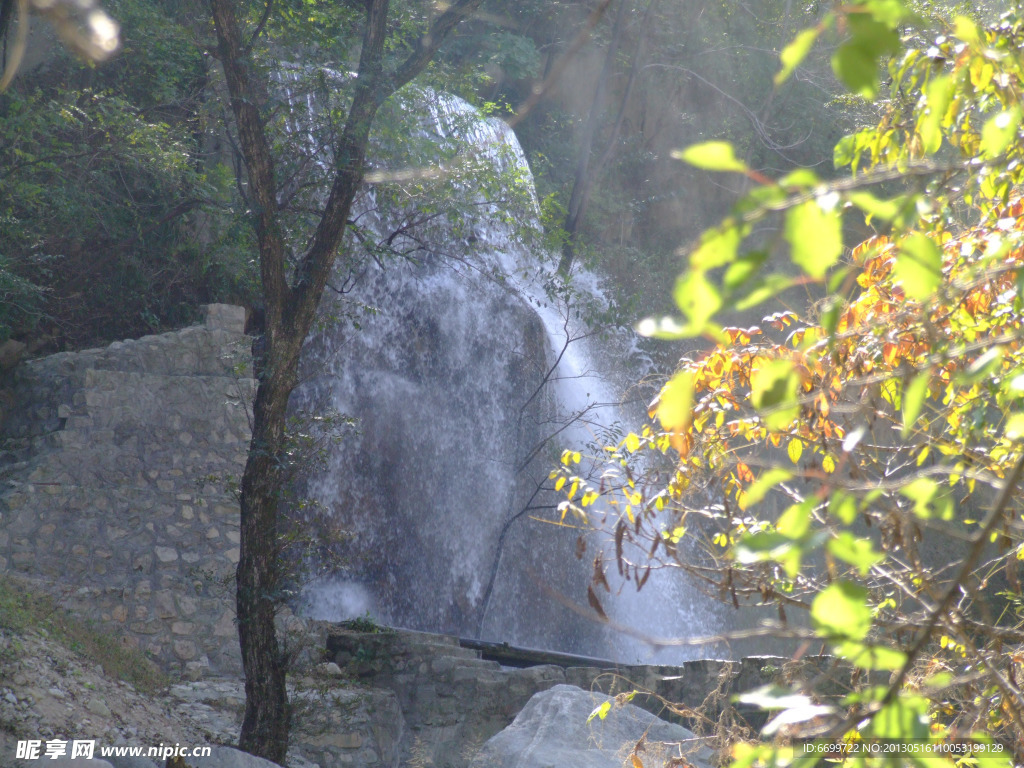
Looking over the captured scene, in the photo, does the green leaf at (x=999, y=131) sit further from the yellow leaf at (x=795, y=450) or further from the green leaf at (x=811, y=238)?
the yellow leaf at (x=795, y=450)

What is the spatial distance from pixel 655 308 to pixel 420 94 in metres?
7.81

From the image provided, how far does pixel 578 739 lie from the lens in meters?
4.35

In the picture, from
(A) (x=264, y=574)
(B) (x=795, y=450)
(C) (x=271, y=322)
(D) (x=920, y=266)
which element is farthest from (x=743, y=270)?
(C) (x=271, y=322)

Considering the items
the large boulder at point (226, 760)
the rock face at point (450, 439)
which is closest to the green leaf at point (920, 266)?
the large boulder at point (226, 760)

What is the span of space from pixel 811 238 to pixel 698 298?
128mm

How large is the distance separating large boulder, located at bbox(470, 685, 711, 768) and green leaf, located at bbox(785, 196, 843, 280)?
11.4 feet

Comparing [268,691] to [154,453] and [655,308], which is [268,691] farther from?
[655,308]

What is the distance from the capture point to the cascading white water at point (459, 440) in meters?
9.22

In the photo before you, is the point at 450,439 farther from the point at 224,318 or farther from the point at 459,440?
the point at 224,318

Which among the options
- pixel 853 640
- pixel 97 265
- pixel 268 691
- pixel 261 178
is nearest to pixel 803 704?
pixel 853 640

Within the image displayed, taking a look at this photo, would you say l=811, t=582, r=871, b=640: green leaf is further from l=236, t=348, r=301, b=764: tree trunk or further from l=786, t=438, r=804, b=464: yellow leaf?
l=236, t=348, r=301, b=764: tree trunk

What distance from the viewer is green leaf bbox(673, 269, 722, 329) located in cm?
90

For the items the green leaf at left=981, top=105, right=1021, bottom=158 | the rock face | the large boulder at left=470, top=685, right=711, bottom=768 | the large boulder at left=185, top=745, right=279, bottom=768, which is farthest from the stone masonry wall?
the green leaf at left=981, top=105, right=1021, bottom=158

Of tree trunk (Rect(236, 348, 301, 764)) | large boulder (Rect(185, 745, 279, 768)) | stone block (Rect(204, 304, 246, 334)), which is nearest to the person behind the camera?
large boulder (Rect(185, 745, 279, 768))
